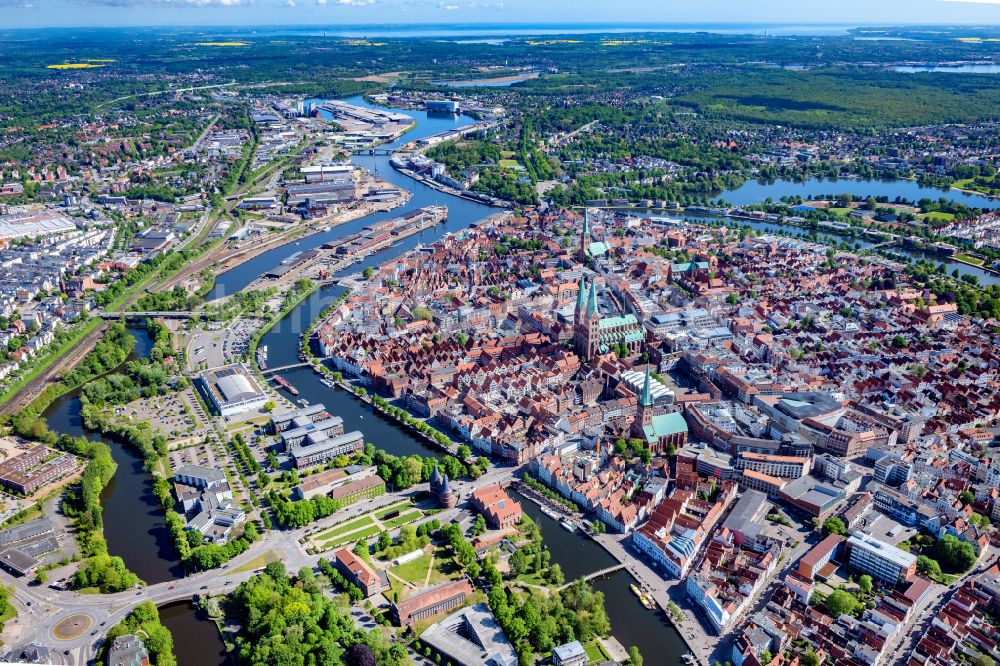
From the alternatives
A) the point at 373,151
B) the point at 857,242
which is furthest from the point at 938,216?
the point at 373,151

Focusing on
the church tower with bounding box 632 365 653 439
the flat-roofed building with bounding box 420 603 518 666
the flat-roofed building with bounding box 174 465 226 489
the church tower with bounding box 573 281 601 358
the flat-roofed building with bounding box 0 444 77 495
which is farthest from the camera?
the church tower with bounding box 573 281 601 358

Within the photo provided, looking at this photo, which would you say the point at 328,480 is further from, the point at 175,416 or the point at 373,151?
the point at 373,151

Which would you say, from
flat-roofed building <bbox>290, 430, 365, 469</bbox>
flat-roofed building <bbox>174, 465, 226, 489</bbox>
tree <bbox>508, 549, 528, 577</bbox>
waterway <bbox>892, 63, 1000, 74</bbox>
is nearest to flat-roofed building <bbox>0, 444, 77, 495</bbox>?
flat-roofed building <bbox>174, 465, 226, 489</bbox>

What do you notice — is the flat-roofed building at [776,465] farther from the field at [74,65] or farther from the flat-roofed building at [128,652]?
the field at [74,65]

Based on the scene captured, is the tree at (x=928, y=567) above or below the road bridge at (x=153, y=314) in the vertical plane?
below

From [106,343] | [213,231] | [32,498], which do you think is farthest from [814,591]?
[213,231]

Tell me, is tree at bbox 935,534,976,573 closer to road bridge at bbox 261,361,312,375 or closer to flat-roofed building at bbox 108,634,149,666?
flat-roofed building at bbox 108,634,149,666

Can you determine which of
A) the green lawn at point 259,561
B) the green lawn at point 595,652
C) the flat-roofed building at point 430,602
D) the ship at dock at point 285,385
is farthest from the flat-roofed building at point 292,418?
the green lawn at point 595,652

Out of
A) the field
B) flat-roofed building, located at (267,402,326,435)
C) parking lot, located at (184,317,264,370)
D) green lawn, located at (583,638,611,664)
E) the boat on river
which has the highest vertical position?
the field
